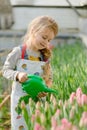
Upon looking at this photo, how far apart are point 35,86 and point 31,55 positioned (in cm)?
26

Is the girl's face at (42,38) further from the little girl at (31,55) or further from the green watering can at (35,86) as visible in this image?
the green watering can at (35,86)

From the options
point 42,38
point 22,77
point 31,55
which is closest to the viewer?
→ point 22,77

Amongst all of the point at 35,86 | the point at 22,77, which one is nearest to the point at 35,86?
the point at 35,86

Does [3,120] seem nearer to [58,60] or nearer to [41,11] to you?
[58,60]

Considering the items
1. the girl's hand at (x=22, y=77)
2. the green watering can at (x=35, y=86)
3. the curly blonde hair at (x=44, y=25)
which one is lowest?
the green watering can at (x=35, y=86)

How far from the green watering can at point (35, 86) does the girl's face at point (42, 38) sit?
200 millimetres

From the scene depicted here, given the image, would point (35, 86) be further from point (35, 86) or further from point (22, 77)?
point (22, 77)

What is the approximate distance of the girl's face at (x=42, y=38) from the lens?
157 inches

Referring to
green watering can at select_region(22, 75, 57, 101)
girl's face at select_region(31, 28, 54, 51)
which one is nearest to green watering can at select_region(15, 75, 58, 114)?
green watering can at select_region(22, 75, 57, 101)

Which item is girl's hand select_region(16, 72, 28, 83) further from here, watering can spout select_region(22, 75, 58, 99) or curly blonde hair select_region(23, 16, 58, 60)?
curly blonde hair select_region(23, 16, 58, 60)

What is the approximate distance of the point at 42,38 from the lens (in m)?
4.00

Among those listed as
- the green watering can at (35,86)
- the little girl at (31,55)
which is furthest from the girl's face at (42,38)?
the green watering can at (35,86)

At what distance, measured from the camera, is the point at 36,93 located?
3.99 metres

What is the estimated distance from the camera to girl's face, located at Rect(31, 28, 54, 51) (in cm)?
400
